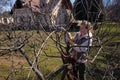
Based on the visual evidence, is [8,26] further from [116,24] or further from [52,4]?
[116,24]

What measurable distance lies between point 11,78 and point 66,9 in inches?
65.9

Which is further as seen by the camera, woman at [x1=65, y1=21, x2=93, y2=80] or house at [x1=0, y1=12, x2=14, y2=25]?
house at [x1=0, y1=12, x2=14, y2=25]

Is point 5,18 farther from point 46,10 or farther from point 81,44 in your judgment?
point 81,44

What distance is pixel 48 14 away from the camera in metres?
4.68

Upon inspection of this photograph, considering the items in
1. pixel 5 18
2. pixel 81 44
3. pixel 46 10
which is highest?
pixel 46 10

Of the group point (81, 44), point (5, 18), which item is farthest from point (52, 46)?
point (5, 18)

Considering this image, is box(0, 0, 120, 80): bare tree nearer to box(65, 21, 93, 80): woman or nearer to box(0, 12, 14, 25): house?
box(65, 21, 93, 80): woman

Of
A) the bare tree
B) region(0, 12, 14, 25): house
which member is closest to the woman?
the bare tree

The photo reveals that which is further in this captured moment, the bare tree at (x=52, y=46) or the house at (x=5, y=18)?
the house at (x=5, y=18)

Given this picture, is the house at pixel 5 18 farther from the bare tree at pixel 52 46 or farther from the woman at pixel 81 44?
the woman at pixel 81 44

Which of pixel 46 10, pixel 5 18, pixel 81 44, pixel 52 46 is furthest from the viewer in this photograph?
pixel 5 18

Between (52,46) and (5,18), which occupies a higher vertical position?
(5,18)

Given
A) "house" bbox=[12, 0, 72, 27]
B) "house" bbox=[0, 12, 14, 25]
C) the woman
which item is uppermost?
"house" bbox=[12, 0, 72, 27]

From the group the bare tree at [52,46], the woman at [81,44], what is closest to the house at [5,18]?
the bare tree at [52,46]
